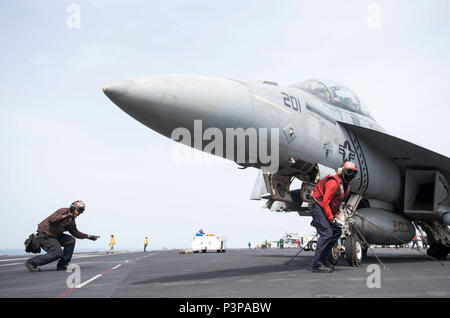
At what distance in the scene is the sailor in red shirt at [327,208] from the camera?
6707mm

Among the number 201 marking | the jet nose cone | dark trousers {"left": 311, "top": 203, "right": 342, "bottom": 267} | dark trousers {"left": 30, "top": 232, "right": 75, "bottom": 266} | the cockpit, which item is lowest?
dark trousers {"left": 30, "top": 232, "right": 75, "bottom": 266}

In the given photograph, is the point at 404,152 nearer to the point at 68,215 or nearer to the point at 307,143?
the point at 307,143

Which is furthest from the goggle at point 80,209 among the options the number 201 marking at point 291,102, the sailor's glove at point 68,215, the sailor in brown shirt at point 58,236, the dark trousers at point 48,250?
the number 201 marking at point 291,102

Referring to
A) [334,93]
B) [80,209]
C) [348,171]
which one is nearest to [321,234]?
[348,171]

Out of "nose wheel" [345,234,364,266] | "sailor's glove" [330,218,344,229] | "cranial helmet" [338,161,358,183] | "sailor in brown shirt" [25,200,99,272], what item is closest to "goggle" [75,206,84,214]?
"sailor in brown shirt" [25,200,99,272]

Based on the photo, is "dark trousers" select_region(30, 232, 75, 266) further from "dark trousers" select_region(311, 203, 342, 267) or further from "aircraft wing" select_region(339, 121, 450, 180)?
"aircraft wing" select_region(339, 121, 450, 180)

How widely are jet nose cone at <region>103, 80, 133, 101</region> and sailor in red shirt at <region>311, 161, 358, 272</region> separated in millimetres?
3718

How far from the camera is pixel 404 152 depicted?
9.94 meters

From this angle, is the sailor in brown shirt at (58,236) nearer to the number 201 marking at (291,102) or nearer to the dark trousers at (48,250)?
the dark trousers at (48,250)

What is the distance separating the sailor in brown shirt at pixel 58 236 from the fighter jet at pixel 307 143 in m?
4.36

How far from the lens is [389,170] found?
1006 cm

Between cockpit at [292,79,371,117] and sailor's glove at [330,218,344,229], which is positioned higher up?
cockpit at [292,79,371,117]

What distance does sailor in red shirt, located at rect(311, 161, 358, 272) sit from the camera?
6.71m
